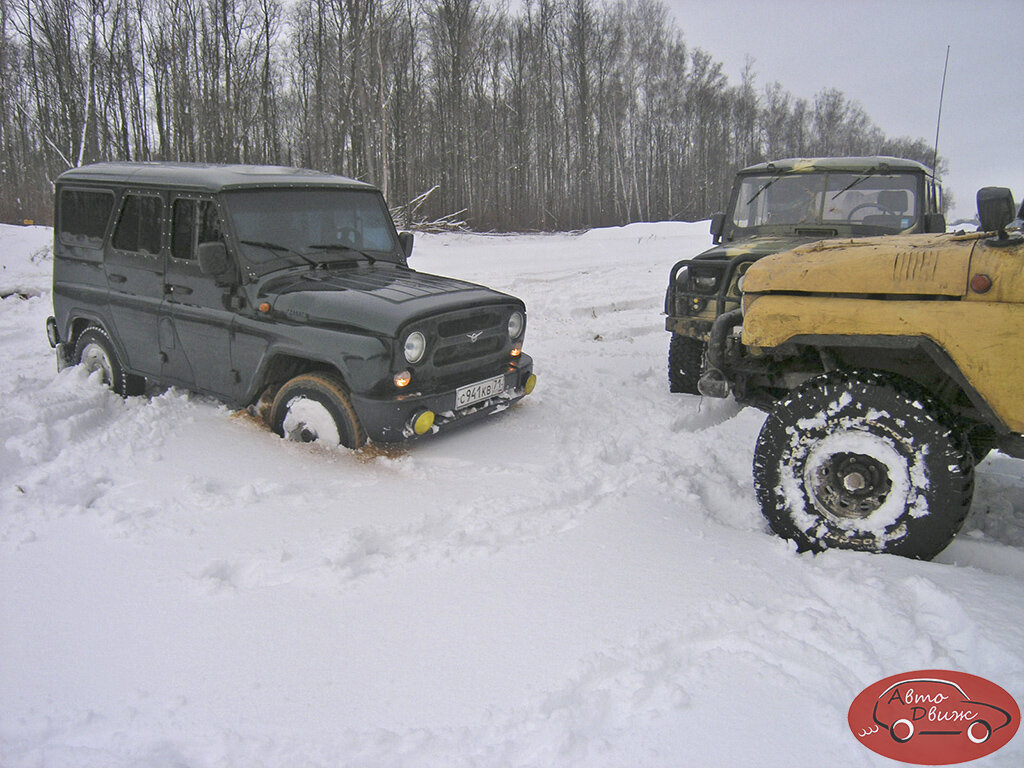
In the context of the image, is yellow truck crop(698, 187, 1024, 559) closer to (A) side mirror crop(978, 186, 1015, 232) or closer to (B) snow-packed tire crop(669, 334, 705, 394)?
(A) side mirror crop(978, 186, 1015, 232)

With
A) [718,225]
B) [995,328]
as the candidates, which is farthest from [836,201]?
[995,328]

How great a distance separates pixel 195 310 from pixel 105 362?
1291mm

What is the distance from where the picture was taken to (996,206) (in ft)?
9.25

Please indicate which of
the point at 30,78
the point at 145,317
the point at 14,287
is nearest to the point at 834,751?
the point at 145,317

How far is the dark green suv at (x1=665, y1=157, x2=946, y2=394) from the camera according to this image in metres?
5.62

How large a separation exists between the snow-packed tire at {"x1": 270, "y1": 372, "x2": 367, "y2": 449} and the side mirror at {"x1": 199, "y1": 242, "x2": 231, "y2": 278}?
820 millimetres

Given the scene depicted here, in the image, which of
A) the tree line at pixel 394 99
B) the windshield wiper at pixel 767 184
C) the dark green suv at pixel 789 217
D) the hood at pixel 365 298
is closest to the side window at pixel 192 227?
the hood at pixel 365 298

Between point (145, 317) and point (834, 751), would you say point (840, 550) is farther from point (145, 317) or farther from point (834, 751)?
point (145, 317)

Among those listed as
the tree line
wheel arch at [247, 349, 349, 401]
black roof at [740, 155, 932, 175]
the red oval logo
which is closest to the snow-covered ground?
the red oval logo

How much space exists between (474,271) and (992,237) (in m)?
11.6

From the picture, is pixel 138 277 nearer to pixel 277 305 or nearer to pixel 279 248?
pixel 279 248

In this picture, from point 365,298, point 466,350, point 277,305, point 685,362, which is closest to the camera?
point 365,298

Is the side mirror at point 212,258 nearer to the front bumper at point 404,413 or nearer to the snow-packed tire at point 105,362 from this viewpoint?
the front bumper at point 404,413

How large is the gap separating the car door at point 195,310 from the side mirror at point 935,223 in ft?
17.7
